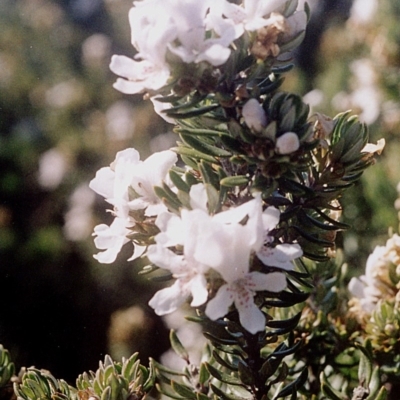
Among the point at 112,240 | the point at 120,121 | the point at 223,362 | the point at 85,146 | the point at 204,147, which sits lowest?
the point at 85,146

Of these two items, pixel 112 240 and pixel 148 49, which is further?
pixel 112 240

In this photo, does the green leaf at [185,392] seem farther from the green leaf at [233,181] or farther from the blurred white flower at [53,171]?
the blurred white flower at [53,171]

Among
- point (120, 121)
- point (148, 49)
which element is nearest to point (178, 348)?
point (148, 49)

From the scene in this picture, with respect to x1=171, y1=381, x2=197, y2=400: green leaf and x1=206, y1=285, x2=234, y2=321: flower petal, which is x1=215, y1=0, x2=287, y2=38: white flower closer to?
x1=206, y1=285, x2=234, y2=321: flower petal

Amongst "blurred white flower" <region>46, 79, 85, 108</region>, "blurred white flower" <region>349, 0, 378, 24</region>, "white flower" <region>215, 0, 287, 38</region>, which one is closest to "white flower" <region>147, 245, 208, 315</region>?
"white flower" <region>215, 0, 287, 38</region>

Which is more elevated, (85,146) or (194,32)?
(194,32)

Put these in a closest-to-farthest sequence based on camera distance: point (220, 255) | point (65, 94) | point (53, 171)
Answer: point (220, 255) → point (53, 171) → point (65, 94)

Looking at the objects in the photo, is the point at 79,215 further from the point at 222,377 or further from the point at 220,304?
the point at 220,304

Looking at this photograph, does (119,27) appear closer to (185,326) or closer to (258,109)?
(185,326)
